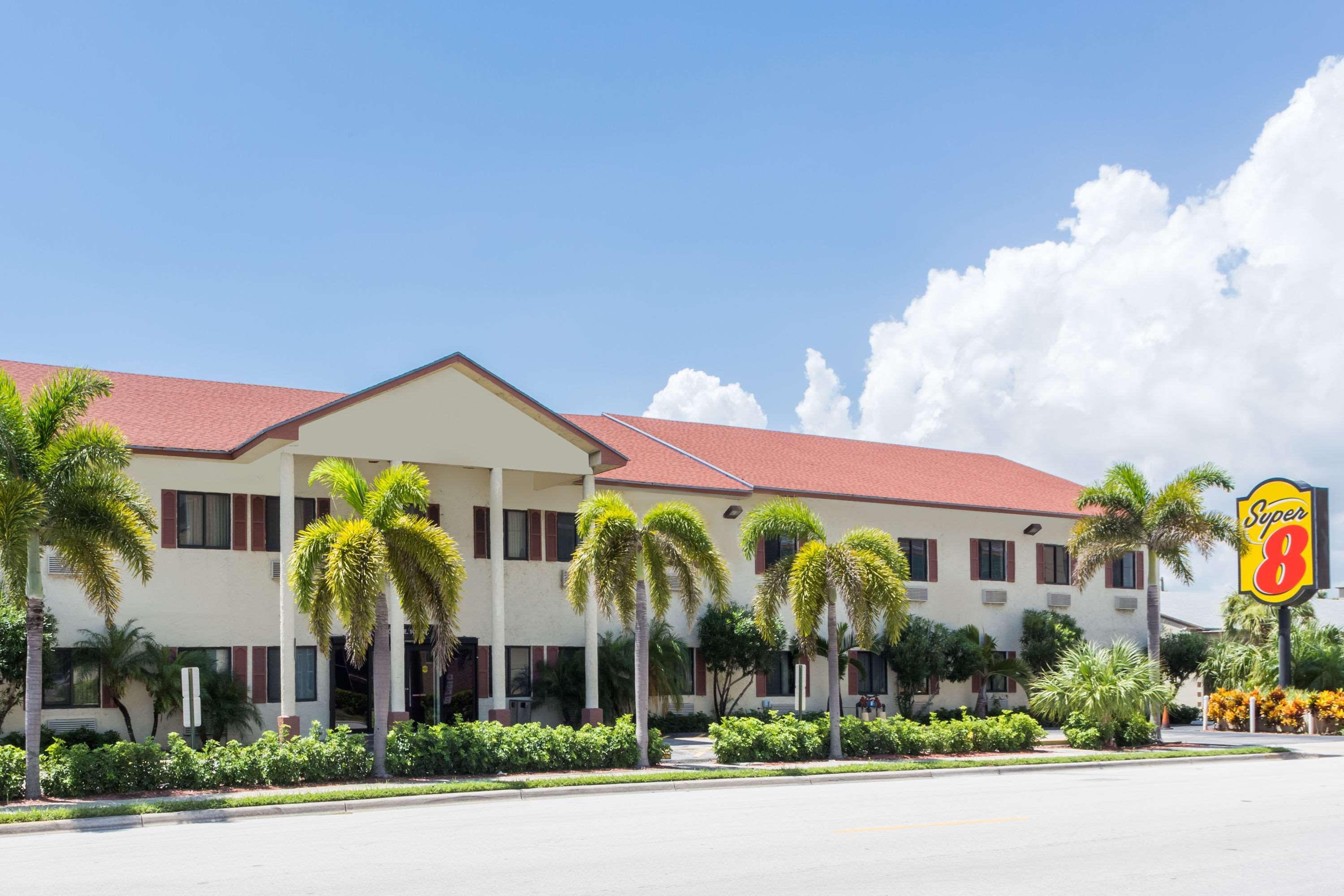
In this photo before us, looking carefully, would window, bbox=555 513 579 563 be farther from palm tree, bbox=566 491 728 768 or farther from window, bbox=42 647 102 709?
window, bbox=42 647 102 709

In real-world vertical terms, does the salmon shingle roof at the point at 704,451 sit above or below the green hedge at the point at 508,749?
above

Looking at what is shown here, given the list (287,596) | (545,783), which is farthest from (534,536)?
(545,783)

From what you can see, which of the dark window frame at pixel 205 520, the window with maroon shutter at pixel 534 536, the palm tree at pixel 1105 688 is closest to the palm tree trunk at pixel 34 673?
the dark window frame at pixel 205 520

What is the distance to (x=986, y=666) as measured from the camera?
111 ft

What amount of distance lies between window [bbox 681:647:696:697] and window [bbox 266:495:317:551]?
9099 mm

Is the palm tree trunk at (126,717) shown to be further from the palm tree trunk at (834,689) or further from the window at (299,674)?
the palm tree trunk at (834,689)

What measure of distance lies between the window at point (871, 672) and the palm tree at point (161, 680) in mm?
16692

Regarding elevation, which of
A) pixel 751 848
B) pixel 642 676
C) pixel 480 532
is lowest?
pixel 751 848

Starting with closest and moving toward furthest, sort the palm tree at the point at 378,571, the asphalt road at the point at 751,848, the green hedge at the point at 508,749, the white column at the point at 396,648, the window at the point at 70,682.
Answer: the asphalt road at the point at 751,848
the palm tree at the point at 378,571
the green hedge at the point at 508,749
the window at the point at 70,682
the white column at the point at 396,648

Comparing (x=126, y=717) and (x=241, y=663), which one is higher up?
(x=241, y=663)

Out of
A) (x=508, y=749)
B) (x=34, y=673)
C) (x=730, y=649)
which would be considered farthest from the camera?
(x=730, y=649)

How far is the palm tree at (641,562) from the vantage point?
21781mm

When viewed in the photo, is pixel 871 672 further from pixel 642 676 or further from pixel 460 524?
pixel 642 676

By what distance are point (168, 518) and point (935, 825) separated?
54.8ft
